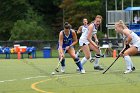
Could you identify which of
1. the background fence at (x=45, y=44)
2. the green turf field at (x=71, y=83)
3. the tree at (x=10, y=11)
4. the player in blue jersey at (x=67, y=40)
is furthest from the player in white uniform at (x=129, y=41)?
the tree at (x=10, y=11)

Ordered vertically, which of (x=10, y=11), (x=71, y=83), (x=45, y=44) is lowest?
(x=71, y=83)

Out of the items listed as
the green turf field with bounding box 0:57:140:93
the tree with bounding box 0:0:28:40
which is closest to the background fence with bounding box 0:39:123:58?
the green turf field with bounding box 0:57:140:93

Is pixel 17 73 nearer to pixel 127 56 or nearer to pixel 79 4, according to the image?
pixel 127 56

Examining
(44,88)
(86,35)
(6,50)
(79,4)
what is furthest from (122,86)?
(79,4)

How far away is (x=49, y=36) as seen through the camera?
67.8 meters

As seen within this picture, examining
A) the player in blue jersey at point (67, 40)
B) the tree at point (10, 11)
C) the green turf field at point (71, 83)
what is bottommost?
the green turf field at point (71, 83)

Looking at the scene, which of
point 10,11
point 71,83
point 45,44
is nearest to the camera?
point 71,83

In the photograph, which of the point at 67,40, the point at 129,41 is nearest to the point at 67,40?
the point at 67,40

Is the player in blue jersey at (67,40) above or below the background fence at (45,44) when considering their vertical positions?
above

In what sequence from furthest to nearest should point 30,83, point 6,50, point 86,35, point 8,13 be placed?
point 8,13 < point 6,50 < point 86,35 < point 30,83

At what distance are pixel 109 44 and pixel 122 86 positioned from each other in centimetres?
2084

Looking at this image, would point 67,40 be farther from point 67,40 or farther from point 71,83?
point 71,83

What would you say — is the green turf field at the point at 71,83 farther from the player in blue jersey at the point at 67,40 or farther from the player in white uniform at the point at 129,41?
the player in blue jersey at the point at 67,40

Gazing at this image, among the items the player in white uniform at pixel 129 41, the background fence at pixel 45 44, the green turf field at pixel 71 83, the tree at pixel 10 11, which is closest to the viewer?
the green turf field at pixel 71 83
